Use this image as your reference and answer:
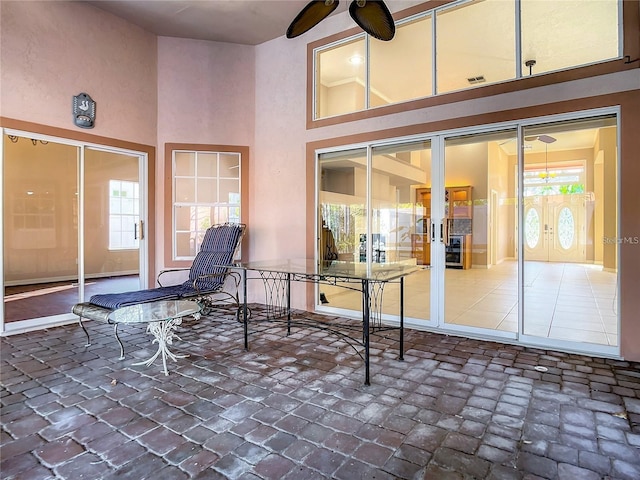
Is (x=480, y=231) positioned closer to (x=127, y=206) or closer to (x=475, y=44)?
(x=475, y=44)

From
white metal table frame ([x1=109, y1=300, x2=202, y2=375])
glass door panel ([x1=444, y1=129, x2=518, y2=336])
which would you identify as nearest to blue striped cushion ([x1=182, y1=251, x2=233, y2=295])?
white metal table frame ([x1=109, y1=300, x2=202, y2=375])

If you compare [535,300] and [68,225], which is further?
[68,225]

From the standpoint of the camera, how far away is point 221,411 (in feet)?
7.53

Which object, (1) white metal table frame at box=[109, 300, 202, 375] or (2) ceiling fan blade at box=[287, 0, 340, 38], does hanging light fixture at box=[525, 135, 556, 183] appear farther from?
(1) white metal table frame at box=[109, 300, 202, 375]

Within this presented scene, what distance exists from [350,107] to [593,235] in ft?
10.4

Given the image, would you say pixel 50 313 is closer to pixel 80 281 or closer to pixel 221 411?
pixel 80 281

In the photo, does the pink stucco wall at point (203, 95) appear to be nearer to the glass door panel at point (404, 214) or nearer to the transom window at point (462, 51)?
the transom window at point (462, 51)

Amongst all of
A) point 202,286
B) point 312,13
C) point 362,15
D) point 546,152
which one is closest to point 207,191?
point 202,286

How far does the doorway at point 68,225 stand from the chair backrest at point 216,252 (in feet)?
3.28

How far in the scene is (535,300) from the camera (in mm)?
3875

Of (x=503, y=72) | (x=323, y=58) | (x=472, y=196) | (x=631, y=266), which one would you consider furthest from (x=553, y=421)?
(x=323, y=58)

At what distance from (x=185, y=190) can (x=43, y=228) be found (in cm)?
369

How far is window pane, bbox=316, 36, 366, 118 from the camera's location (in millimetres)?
4754

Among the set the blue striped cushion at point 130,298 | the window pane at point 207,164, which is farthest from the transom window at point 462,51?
the blue striped cushion at point 130,298
